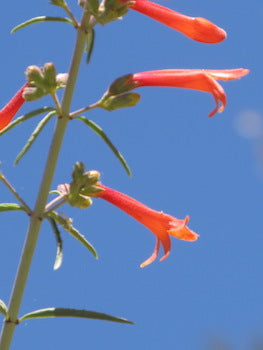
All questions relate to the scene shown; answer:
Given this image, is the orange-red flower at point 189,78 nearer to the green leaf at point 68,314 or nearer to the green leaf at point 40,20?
the green leaf at point 40,20

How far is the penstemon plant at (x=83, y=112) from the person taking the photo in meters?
2.61

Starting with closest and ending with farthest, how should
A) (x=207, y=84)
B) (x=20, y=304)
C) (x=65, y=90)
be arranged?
1. (x=20, y=304)
2. (x=65, y=90)
3. (x=207, y=84)

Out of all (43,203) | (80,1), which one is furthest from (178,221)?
(80,1)

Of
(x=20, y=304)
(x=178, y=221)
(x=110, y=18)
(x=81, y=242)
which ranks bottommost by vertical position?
(x=20, y=304)

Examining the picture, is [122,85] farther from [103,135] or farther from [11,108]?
[11,108]

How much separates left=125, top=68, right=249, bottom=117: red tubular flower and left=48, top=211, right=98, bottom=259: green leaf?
2.65 feet

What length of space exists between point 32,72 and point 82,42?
0.26 m

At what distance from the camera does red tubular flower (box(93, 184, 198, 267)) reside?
11.2ft

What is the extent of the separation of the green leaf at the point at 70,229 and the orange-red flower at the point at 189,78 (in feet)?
2.48

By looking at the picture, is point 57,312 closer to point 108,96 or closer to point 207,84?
point 108,96

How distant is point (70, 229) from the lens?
2.87 meters

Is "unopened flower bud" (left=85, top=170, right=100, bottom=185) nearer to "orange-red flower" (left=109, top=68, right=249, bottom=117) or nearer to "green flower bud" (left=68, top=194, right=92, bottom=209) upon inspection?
"green flower bud" (left=68, top=194, right=92, bottom=209)

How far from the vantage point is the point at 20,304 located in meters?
2.55

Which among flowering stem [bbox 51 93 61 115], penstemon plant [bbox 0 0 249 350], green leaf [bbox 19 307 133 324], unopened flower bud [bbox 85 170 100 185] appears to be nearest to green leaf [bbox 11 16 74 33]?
penstemon plant [bbox 0 0 249 350]
